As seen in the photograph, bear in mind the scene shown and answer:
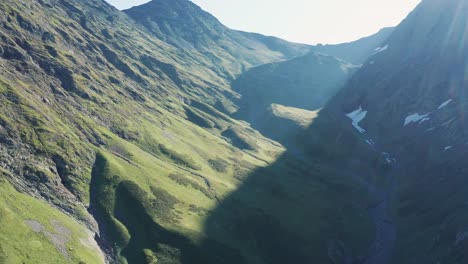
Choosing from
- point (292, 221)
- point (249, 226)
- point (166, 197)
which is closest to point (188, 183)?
point (166, 197)

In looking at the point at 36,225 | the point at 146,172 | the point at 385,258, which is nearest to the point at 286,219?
the point at 385,258

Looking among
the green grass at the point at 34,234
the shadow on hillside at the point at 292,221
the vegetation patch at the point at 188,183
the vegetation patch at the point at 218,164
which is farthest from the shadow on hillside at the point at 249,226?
the vegetation patch at the point at 218,164

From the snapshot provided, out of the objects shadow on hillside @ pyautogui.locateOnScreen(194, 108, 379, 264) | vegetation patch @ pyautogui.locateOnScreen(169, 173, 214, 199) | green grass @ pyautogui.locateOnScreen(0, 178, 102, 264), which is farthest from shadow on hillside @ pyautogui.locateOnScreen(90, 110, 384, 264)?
green grass @ pyautogui.locateOnScreen(0, 178, 102, 264)

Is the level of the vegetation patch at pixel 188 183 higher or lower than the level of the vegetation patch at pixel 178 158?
lower

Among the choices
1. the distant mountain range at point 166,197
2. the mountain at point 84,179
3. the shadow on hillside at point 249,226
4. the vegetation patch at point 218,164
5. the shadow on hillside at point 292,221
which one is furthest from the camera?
the vegetation patch at point 218,164

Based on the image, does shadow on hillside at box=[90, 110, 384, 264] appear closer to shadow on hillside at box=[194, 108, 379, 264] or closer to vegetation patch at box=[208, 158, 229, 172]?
shadow on hillside at box=[194, 108, 379, 264]

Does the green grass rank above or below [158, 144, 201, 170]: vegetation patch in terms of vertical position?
below

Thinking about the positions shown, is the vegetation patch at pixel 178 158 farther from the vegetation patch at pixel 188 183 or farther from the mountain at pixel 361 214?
the mountain at pixel 361 214

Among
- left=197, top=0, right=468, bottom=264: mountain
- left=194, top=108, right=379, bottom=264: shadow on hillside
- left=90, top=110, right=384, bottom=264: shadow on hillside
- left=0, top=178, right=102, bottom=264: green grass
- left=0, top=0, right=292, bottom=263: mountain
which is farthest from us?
left=194, top=108, right=379, bottom=264: shadow on hillside

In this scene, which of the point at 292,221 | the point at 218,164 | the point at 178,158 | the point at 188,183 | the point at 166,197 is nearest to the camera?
the point at 166,197

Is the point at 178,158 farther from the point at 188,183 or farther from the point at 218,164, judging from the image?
the point at 188,183

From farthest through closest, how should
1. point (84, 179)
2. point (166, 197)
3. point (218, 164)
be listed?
point (218, 164) → point (166, 197) → point (84, 179)
